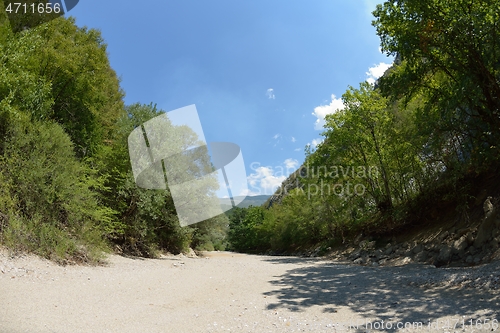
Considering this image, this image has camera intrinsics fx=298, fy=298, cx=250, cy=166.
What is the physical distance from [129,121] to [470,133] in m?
19.0

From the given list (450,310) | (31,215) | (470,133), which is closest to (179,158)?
(31,215)

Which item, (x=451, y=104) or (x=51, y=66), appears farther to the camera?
(x=51, y=66)

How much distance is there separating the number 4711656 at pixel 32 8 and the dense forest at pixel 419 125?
56.6 ft

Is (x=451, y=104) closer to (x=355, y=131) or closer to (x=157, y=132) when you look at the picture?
(x=355, y=131)

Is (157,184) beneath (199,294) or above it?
above

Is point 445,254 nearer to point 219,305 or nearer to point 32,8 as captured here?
point 219,305

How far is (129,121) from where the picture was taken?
66.0ft

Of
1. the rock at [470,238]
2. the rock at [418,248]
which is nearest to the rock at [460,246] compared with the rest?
the rock at [470,238]

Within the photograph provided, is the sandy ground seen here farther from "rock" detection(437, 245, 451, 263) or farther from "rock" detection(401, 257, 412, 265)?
"rock" detection(401, 257, 412, 265)

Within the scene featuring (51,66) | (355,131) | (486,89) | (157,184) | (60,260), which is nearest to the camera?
(60,260)

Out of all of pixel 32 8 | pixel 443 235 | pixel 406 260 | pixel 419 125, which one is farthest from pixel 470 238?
pixel 32 8

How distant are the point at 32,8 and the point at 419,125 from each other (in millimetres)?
21127

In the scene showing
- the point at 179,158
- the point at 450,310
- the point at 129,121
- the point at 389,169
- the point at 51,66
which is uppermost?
the point at 51,66

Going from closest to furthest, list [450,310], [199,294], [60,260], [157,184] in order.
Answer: [450,310] < [199,294] < [60,260] < [157,184]
